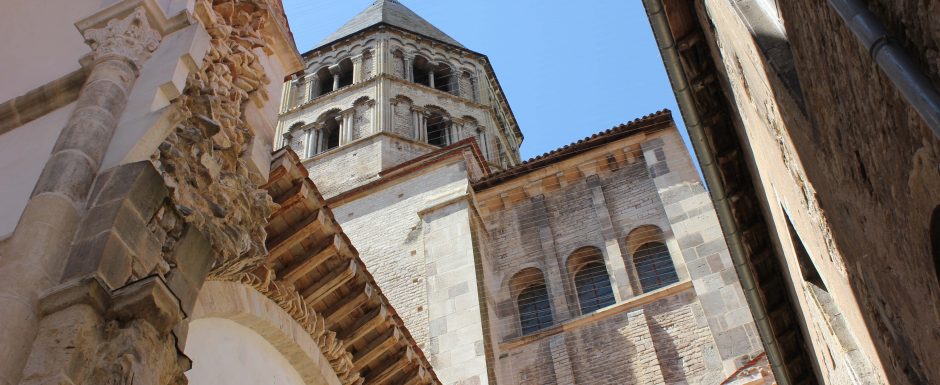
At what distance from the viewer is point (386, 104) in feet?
95.0

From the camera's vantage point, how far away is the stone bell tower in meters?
26.4

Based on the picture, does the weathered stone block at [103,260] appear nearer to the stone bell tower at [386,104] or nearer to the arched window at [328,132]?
the stone bell tower at [386,104]

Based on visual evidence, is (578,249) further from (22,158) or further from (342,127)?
(22,158)

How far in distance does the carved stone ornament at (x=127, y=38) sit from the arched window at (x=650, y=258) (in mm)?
12624

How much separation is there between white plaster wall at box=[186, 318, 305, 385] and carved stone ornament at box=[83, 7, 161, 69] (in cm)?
187

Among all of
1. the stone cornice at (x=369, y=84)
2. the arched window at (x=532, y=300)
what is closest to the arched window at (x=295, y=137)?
the stone cornice at (x=369, y=84)

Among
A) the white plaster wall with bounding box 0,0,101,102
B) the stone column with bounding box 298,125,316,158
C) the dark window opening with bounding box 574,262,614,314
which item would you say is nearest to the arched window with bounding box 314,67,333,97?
the stone column with bounding box 298,125,316,158

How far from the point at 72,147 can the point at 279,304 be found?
10.4 feet

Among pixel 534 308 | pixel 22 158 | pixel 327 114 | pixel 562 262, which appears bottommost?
pixel 22 158

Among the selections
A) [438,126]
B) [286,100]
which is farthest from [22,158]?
[286,100]

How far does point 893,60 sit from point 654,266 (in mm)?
14781

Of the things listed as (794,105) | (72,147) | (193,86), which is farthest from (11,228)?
(794,105)

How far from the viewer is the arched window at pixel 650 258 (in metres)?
16.9

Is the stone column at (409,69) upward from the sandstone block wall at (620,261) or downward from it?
upward
